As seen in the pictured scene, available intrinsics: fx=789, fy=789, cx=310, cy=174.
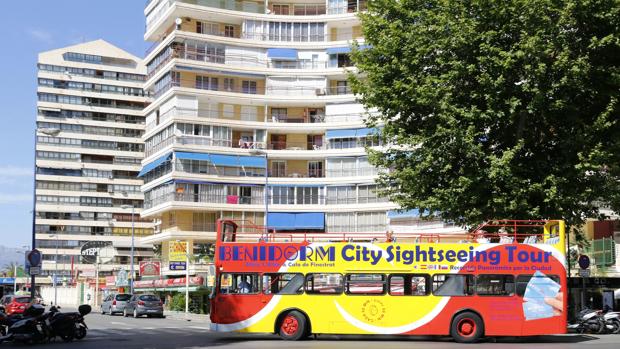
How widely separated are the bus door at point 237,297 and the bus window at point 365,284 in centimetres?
290

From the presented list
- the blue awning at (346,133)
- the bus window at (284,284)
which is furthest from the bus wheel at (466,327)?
the blue awning at (346,133)

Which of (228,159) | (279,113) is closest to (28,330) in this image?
(228,159)

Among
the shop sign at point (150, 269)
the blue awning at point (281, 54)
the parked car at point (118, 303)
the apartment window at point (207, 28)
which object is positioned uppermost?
the apartment window at point (207, 28)

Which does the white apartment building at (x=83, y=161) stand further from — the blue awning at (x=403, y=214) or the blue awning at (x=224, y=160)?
the blue awning at (x=403, y=214)

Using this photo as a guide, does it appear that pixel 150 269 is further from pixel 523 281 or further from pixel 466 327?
pixel 523 281

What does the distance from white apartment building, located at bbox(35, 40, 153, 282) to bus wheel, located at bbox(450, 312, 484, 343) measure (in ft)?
323

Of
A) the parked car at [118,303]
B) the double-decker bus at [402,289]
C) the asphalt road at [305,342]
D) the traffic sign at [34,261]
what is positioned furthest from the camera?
the parked car at [118,303]

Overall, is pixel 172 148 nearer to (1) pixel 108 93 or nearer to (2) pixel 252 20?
(2) pixel 252 20

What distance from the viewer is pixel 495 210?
96.1 feet

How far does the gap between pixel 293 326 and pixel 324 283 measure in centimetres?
170

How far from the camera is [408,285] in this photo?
82.7 ft

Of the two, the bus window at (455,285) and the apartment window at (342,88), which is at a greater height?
the apartment window at (342,88)

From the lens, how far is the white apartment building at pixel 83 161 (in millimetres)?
121188

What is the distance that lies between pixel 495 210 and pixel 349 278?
7091mm
